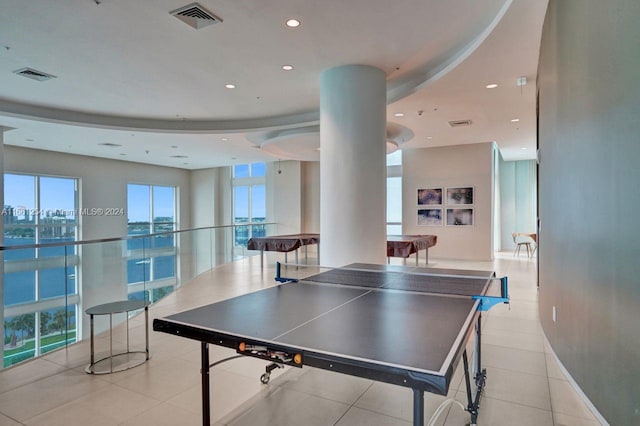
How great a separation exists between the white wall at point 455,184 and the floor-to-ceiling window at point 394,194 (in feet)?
1.64

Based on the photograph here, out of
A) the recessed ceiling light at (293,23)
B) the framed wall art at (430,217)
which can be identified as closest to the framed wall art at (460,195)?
the framed wall art at (430,217)

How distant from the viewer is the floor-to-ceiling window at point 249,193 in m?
15.0

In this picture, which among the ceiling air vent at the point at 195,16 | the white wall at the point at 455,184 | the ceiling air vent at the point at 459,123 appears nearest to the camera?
the ceiling air vent at the point at 195,16

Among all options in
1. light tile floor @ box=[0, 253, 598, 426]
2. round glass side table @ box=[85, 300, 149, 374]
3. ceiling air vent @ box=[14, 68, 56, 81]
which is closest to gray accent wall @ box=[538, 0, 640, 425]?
light tile floor @ box=[0, 253, 598, 426]

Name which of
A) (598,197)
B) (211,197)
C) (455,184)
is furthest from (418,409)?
(211,197)

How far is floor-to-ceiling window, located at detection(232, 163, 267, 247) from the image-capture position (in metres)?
15.0

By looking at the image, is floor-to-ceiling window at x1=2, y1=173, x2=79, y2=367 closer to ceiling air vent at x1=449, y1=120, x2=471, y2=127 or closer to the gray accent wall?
the gray accent wall

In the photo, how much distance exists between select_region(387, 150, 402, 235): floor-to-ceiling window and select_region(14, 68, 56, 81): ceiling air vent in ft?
30.3

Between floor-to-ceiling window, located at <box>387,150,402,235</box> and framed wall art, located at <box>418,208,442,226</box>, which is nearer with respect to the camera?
framed wall art, located at <box>418,208,442,226</box>

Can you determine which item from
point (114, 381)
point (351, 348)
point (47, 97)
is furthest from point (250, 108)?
point (351, 348)

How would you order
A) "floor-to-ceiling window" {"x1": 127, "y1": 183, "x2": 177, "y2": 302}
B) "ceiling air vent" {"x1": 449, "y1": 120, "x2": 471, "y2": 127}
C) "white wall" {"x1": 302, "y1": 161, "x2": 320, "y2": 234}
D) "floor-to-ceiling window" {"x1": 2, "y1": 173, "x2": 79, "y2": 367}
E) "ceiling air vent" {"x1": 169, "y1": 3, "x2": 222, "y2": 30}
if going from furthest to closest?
"white wall" {"x1": 302, "y1": 161, "x2": 320, "y2": 234}, "ceiling air vent" {"x1": 449, "y1": 120, "x2": 471, "y2": 127}, "floor-to-ceiling window" {"x1": 127, "y1": 183, "x2": 177, "y2": 302}, "floor-to-ceiling window" {"x1": 2, "y1": 173, "x2": 79, "y2": 367}, "ceiling air vent" {"x1": 169, "y1": 3, "x2": 222, "y2": 30}

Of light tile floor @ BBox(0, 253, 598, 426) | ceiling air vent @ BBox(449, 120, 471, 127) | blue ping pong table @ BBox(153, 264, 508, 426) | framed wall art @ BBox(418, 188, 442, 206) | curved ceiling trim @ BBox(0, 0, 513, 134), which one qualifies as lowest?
light tile floor @ BBox(0, 253, 598, 426)

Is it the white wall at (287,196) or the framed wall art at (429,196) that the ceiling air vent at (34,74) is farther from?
the framed wall art at (429,196)

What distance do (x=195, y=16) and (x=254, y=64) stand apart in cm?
136
